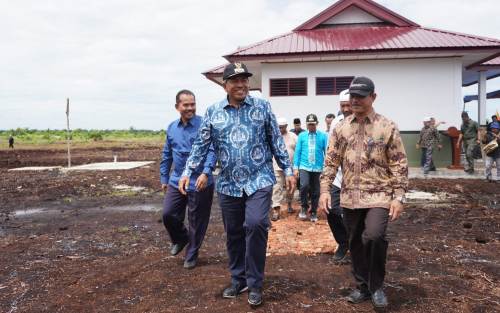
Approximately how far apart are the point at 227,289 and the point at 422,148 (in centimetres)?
1137

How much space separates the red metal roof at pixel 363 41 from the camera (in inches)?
527

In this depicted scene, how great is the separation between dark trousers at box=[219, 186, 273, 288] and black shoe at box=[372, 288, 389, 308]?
95cm

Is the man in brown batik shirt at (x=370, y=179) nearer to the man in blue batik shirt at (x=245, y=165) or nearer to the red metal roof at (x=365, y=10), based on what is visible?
the man in blue batik shirt at (x=245, y=165)

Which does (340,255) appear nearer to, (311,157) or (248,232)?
(248,232)

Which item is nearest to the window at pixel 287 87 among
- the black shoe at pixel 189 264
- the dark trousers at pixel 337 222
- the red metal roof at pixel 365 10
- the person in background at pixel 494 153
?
the red metal roof at pixel 365 10

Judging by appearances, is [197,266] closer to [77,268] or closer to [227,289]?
[227,289]

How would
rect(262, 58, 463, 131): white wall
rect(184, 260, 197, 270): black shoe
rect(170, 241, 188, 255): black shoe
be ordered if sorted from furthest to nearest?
rect(262, 58, 463, 131): white wall < rect(170, 241, 188, 255): black shoe < rect(184, 260, 197, 270): black shoe

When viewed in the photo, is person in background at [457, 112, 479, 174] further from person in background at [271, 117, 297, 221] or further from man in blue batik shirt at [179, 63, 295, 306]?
man in blue batik shirt at [179, 63, 295, 306]

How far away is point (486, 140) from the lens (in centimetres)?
1337

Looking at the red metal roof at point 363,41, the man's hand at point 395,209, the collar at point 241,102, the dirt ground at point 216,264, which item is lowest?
the dirt ground at point 216,264

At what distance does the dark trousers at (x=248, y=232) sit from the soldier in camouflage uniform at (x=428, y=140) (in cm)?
1063

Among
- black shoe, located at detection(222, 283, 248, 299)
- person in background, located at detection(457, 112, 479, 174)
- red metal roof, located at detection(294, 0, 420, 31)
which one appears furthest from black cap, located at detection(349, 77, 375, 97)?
red metal roof, located at detection(294, 0, 420, 31)

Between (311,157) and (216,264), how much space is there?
3011mm

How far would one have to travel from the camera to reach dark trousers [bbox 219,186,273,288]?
3654mm
